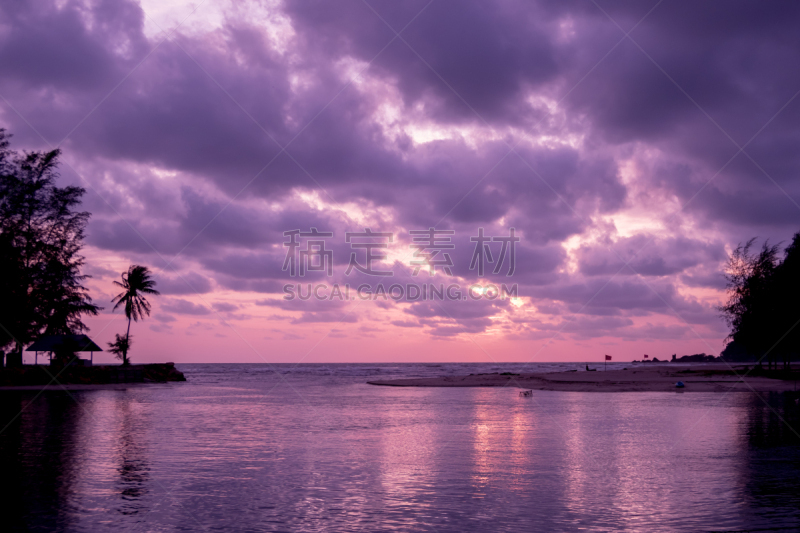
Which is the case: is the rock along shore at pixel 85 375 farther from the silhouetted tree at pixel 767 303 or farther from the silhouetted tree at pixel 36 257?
the silhouetted tree at pixel 767 303

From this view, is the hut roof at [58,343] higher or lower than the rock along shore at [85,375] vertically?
higher

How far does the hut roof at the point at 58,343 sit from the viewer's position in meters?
68.2

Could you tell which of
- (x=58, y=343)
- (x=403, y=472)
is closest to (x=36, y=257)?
(x=58, y=343)

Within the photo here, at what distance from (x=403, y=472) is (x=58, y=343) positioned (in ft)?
212

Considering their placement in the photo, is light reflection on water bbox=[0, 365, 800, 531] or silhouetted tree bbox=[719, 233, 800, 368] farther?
silhouetted tree bbox=[719, 233, 800, 368]

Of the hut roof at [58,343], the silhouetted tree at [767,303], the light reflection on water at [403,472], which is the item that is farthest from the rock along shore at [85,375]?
the silhouetted tree at [767,303]

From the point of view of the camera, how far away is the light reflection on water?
12438 millimetres

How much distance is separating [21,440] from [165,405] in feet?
62.6

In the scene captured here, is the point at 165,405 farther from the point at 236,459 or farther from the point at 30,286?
the point at 30,286

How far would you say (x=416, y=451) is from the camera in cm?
2114

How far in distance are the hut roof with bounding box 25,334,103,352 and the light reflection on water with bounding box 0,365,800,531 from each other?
131 feet

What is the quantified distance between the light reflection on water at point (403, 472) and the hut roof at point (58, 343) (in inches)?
1571

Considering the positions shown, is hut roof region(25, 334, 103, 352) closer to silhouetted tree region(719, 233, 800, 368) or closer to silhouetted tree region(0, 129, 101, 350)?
silhouetted tree region(0, 129, 101, 350)

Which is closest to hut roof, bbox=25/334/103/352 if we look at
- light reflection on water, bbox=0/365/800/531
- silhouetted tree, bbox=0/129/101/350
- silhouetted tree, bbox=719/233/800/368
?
silhouetted tree, bbox=0/129/101/350
